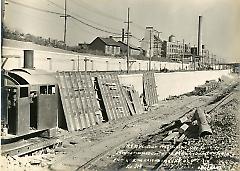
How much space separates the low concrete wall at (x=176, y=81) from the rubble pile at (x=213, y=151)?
58 cm

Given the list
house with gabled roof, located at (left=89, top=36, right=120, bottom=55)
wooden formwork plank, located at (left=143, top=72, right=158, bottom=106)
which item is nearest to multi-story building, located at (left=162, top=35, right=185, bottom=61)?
house with gabled roof, located at (left=89, top=36, right=120, bottom=55)

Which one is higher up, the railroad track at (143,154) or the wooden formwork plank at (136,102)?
the wooden formwork plank at (136,102)

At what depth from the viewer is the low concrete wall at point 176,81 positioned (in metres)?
3.71

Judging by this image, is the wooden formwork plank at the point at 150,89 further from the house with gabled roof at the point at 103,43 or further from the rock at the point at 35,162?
the rock at the point at 35,162

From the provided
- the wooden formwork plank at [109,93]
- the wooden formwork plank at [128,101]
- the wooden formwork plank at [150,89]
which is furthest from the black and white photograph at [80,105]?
the wooden formwork plank at [150,89]

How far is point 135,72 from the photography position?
18.7ft

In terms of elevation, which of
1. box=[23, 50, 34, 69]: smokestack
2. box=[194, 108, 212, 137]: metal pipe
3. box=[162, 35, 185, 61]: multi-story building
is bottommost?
box=[194, 108, 212, 137]: metal pipe

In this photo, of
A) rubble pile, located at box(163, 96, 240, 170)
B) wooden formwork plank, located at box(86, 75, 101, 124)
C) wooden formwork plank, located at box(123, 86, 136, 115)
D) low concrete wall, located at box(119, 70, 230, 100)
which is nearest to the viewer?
rubble pile, located at box(163, 96, 240, 170)

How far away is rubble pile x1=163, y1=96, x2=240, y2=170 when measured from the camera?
2.62m

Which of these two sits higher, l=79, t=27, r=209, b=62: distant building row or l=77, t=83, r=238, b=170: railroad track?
l=79, t=27, r=209, b=62: distant building row

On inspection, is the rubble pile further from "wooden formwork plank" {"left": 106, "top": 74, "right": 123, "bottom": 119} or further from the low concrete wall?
"wooden formwork plank" {"left": 106, "top": 74, "right": 123, "bottom": 119}

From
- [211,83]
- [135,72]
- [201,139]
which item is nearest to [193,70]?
[211,83]

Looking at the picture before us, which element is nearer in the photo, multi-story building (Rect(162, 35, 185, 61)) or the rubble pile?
the rubble pile

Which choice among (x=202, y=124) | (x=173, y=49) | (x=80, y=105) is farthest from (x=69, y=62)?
(x=202, y=124)
